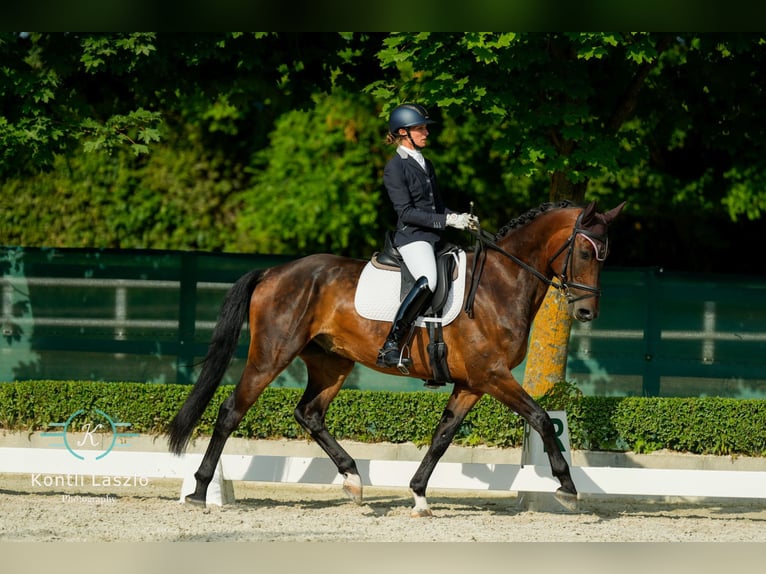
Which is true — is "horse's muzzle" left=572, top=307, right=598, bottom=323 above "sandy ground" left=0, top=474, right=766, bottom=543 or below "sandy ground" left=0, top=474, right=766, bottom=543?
above

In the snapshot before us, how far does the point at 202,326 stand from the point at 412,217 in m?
5.62

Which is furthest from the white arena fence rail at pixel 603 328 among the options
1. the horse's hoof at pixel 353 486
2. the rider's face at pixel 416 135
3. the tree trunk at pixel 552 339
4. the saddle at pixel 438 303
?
the rider's face at pixel 416 135

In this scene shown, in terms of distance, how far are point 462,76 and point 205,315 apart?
15.0 feet

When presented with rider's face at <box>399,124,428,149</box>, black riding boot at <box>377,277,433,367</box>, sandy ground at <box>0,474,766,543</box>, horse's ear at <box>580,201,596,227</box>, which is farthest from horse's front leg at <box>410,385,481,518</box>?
rider's face at <box>399,124,428,149</box>

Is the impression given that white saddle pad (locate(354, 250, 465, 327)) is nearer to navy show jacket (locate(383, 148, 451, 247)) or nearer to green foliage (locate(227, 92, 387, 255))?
navy show jacket (locate(383, 148, 451, 247))

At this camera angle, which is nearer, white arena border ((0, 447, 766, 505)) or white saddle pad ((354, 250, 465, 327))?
white saddle pad ((354, 250, 465, 327))

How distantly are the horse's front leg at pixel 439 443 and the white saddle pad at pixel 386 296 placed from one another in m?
0.68

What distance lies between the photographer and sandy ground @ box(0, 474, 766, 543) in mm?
6879

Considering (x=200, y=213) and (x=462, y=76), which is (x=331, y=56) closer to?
(x=462, y=76)

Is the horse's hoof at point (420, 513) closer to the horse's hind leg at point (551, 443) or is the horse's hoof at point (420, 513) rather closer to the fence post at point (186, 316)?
the horse's hind leg at point (551, 443)

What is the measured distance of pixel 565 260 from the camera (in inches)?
302

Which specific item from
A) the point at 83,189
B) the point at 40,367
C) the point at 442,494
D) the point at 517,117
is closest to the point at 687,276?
the point at 517,117

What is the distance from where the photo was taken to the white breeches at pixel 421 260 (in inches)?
299
